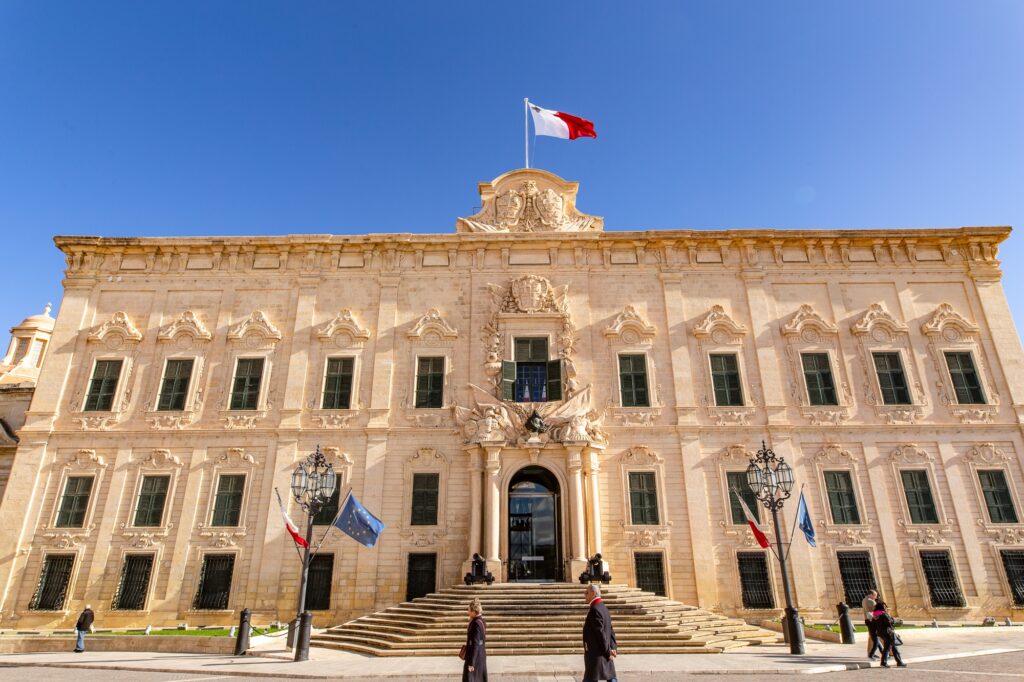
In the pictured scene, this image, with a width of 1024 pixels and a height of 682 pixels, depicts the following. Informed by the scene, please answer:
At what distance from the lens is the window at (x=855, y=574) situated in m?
17.3

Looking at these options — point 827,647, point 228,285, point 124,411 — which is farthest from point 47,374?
point 827,647

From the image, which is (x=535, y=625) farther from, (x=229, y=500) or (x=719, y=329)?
(x=719, y=329)

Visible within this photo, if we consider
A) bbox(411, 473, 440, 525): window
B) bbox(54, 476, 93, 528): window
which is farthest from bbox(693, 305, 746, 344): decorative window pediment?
bbox(54, 476, 93, 528): window

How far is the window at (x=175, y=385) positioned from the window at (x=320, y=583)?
23.2 feet

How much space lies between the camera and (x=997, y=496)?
18.2m

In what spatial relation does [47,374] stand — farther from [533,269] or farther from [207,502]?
[533,269]

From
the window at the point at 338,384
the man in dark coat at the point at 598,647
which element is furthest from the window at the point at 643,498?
the man in dark coat at the point at 598,647

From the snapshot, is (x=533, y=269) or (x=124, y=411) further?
(x=533, y=269)

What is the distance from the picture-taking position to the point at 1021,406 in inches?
749

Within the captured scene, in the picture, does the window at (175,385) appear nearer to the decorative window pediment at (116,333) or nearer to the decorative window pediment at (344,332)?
the decorative window pediment at (116,333)

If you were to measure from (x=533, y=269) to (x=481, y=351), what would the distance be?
3739 millimetres

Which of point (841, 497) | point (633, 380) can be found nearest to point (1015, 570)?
point (841, 497)

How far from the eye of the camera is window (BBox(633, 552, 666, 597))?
17.6 m

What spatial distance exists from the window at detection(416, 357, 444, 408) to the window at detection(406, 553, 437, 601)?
478 cm
